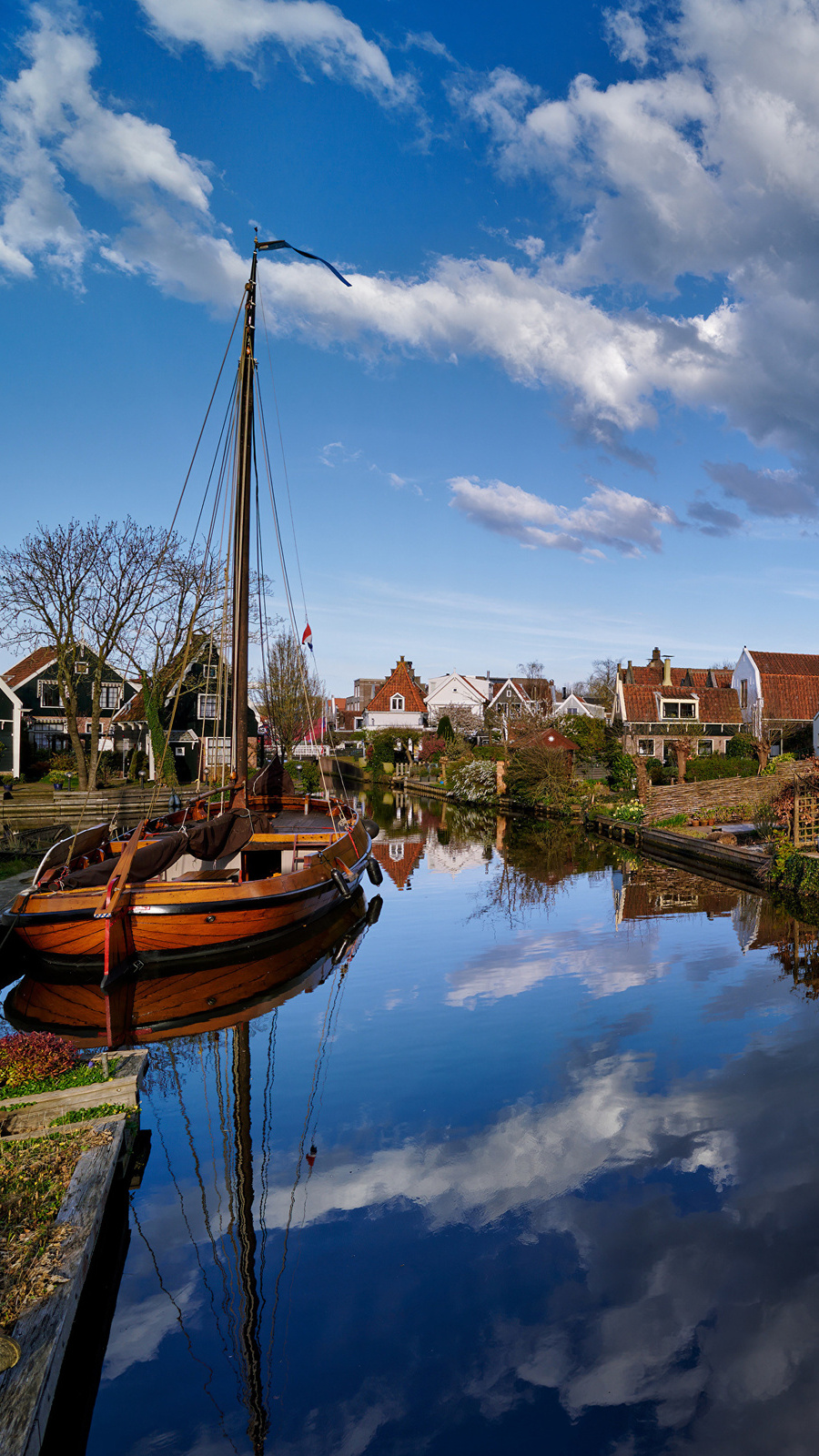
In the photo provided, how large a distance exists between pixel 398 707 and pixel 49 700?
38.5m

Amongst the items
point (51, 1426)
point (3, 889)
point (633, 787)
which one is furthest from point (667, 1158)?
point (633, 787)

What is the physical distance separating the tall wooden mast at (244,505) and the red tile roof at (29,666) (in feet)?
112

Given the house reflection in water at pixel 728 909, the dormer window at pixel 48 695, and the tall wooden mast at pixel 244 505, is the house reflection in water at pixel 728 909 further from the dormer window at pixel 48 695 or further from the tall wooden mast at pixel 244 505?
the dormer window at pixel 48 695

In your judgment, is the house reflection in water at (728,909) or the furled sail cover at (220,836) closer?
the house reflection in water at (728,909)

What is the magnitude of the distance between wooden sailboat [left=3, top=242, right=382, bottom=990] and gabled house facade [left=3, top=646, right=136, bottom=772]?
101ft

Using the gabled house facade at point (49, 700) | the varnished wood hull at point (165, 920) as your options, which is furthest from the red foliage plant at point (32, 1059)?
the gabled house facade at point (49, 700)

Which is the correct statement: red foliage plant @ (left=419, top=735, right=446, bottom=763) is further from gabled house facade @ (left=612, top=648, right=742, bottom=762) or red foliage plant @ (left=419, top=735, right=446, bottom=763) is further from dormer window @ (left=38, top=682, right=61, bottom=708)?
dormer window @ (left=38, top=682, right=61, bottom=708)

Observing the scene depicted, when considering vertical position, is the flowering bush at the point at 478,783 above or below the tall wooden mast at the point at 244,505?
below

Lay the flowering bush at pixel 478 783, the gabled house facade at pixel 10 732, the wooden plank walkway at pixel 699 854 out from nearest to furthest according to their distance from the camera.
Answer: the wooden plank walkway at pixel 699 854, the gabled house facade at pixel 10 732, the flowering bush at pixel 478 783

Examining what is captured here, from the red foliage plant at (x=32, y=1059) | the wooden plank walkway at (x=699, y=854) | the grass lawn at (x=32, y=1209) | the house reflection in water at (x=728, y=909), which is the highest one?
the red foliage plant at (x=32, y=1059)

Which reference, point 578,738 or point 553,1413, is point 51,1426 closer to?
point 553,1413

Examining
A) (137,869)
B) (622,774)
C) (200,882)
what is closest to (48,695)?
(622,774)

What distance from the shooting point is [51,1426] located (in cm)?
513

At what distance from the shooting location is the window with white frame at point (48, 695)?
4989cm
